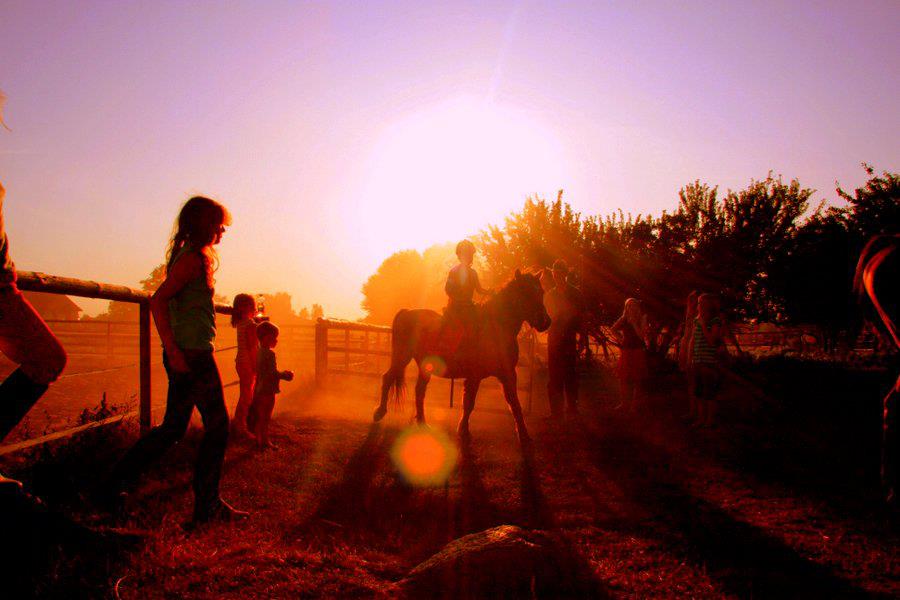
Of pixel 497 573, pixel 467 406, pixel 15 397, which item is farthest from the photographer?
pixel 467 406

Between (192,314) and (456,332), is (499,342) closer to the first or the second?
(456,332)

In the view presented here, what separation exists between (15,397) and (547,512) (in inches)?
135

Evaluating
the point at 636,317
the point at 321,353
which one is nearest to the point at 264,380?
the point at 321,353

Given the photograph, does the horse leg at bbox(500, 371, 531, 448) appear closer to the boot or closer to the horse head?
the horse head

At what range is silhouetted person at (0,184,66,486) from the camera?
2092mm

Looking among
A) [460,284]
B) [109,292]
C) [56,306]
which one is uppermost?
[460,284]

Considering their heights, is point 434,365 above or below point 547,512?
above

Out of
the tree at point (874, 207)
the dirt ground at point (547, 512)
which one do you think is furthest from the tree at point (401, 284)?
the dirt ground at point (547, 512)


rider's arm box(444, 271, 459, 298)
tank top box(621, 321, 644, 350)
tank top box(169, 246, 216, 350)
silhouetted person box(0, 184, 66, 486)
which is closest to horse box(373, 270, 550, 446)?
rider's arm box(444, 271, 459, 298)

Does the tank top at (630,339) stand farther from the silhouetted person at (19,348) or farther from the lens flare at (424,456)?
the silhouetted person at (19,348)

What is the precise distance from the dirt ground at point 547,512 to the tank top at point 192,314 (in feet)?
3.36

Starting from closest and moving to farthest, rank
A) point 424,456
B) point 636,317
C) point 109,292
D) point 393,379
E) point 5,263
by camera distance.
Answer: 1. point 5,263
2. point 109,292
3. point 424,456
4. point 393,379
5. point 636,317

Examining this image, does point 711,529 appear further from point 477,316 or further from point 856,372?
point 856,372

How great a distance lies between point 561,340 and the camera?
774cm
